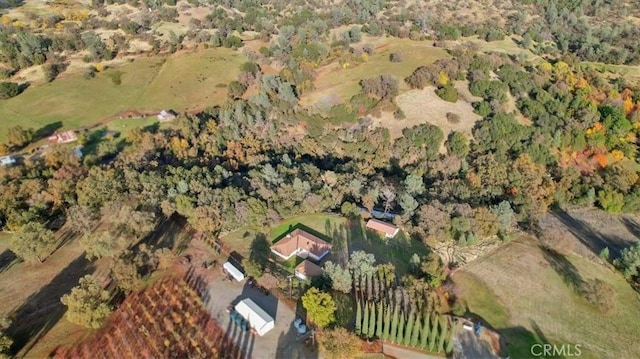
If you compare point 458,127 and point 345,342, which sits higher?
point 345,342

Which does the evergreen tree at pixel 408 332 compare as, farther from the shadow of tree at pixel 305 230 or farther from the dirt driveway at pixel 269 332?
the shadow of tree at pixel 305 230

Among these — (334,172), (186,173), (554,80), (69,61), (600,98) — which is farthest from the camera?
(69,61)

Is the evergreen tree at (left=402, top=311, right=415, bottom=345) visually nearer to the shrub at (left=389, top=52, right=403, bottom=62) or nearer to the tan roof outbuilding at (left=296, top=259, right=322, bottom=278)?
the tan roof outbuilding at (left=296, top=259, right=322, bottom=278)

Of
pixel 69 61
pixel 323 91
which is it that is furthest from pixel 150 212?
pixel 69 61

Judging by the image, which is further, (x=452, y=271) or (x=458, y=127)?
(x=458, y=127)

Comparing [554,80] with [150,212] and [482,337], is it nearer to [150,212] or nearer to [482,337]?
[482,337]
